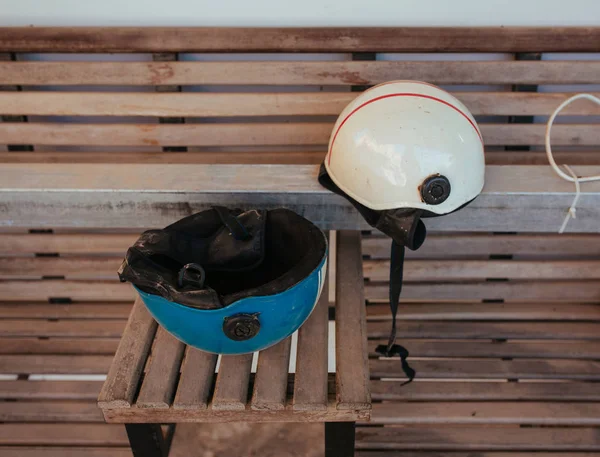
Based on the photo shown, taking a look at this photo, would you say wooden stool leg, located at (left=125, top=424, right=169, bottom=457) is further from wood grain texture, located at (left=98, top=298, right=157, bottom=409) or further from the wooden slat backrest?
the wooden slat backrest

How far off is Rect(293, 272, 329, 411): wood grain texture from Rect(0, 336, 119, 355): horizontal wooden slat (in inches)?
56.0

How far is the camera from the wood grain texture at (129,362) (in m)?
1.54

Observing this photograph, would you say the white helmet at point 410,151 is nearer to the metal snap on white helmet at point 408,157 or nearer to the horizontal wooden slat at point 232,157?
the metal snap on white helmet at point 408,157

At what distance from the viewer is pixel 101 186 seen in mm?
1873

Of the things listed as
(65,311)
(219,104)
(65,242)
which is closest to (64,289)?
(65,311)

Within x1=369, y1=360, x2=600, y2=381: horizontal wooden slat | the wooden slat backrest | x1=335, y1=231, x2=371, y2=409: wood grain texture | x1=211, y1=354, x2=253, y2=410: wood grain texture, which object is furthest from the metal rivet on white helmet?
x1=369, y1=360, x2=600, y2=381: horizontal wooden slat

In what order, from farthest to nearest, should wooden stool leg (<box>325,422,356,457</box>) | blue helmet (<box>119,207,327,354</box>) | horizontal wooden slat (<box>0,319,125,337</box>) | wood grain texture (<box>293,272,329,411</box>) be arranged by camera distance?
1. horizontal wooden slat (<box>0,319,125,337</box>)
2. wooden stool leg (<box>325,422,356,457</box>)
3. wood grain texture (<box>293,272,329,411</box>)
4. blue helmet (<box>119,207,327,354</box>)

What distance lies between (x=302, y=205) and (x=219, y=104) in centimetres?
78

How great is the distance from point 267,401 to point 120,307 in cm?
163

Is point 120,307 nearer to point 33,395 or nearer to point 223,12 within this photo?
point 33,395

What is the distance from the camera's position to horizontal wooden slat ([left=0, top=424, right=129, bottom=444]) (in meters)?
2.48

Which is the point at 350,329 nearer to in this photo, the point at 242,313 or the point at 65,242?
the point at 242,313

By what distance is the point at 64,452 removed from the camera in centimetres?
242

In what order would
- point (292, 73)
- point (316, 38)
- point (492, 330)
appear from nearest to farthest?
point (316, 38), point (292, 73), point (492, 330)
